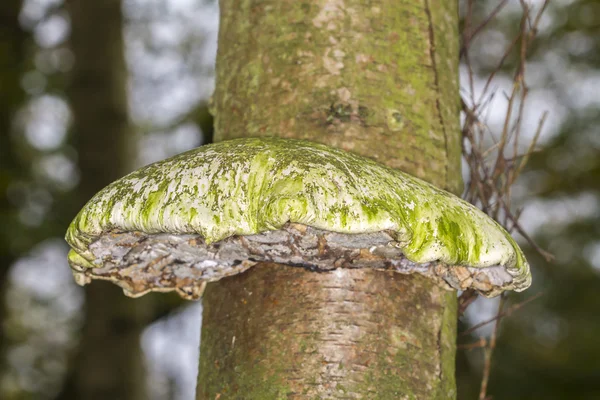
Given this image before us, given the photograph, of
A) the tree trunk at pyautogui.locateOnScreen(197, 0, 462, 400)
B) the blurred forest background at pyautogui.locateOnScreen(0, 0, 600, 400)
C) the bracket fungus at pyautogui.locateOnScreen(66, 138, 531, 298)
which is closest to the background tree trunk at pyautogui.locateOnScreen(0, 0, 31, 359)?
the blurred forest background at pyautogui.locateOnScreen(0, 0, 600, 400)

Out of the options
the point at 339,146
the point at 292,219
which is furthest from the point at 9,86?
the point at 292,219

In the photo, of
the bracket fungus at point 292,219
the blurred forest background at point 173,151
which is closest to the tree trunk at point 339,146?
the bracket fungus at point 292,219

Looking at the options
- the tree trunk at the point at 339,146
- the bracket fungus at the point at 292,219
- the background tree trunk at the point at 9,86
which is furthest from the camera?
the background tree trunk at the point at 9,86

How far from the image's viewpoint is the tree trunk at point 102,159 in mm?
4754

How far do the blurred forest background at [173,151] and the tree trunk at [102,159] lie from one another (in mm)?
10

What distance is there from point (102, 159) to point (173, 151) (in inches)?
82.6

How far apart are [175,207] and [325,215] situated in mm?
288

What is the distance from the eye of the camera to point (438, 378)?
4.68 ft

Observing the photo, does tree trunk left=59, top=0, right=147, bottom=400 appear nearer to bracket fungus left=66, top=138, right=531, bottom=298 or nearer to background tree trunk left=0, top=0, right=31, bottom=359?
background tree trunk left=0, top=0, right=31, bottom=359

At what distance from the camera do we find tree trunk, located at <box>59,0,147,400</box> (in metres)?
4.75

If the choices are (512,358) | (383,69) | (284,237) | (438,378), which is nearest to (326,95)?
(383,69)

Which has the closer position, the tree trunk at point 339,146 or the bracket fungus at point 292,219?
the bracket fungus at point 292,219

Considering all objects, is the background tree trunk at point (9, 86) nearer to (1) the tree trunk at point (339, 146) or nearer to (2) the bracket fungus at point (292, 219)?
(1) the tree trunk at point (339, 146)

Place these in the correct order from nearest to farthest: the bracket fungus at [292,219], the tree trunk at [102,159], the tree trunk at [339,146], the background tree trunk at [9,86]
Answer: the bracket fungus at [292,219], the tree trunk at [339,146], the tree trunk at [102,159], the background tree trunk at [9,86]
